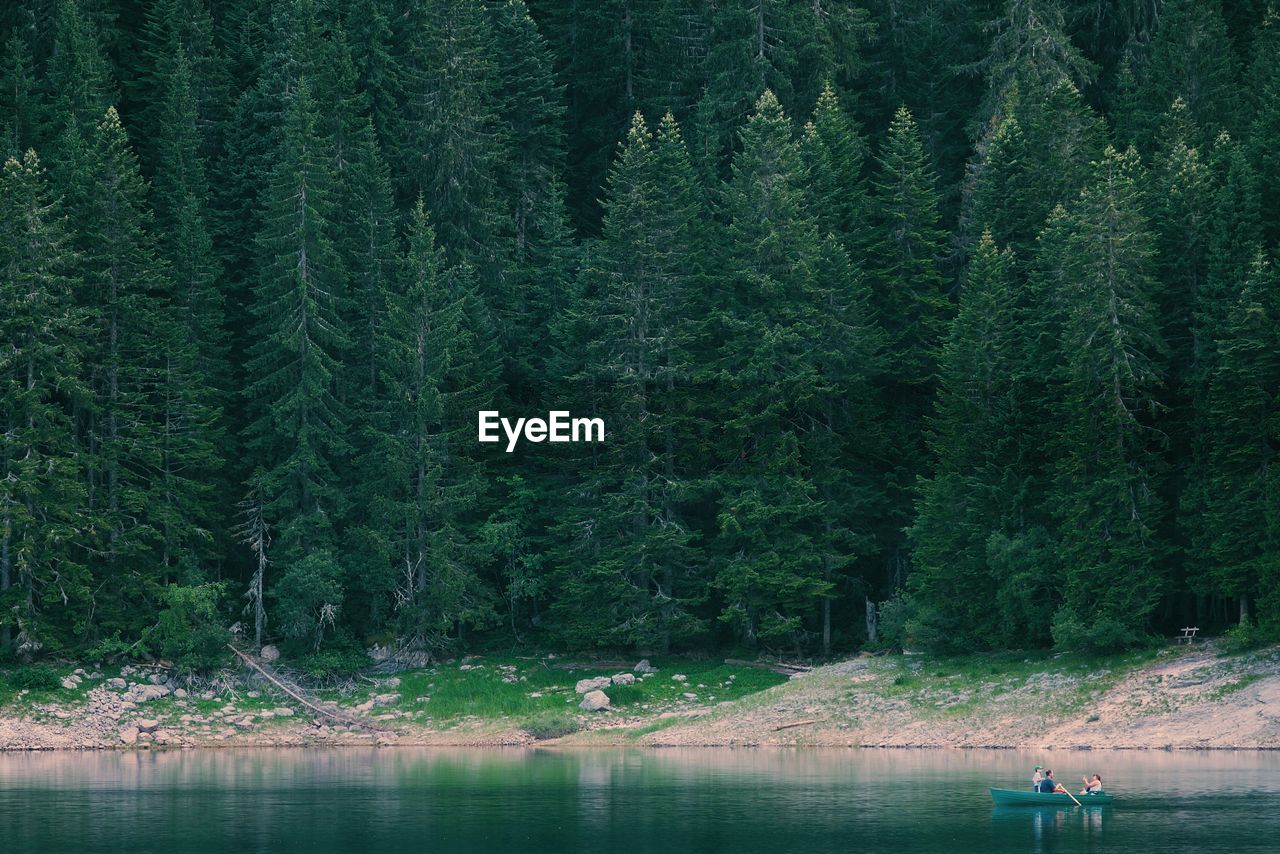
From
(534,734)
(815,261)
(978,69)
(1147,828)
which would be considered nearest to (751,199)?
(815,261)

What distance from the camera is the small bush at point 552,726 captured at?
7994 centimetres

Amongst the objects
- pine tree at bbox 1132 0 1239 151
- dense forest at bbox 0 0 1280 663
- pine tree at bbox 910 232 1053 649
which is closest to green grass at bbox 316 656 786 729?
dense forest at bbox 0 0 1280 663

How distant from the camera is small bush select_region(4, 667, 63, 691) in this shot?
8044cm

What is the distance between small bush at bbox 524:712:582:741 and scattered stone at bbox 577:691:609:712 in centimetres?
94

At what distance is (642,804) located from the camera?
58000mm

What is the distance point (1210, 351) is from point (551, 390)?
31.3 m

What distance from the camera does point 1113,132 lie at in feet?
315

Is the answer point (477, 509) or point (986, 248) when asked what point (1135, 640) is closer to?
point (986, 248)

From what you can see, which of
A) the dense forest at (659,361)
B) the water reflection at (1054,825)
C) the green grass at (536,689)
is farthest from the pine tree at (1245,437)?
the green grass at (536,689)

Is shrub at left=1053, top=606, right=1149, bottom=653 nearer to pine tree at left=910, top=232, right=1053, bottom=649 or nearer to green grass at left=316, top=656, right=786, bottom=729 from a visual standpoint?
pine tree at left=910, top=232, right=1053, bottom=649

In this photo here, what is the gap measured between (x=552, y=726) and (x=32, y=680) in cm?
2199

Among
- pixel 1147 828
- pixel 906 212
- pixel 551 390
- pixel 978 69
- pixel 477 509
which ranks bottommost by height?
pixel 1147 828

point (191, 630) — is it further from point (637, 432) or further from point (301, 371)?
point (637, 432)

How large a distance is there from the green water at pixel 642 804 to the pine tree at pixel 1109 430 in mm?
6889
